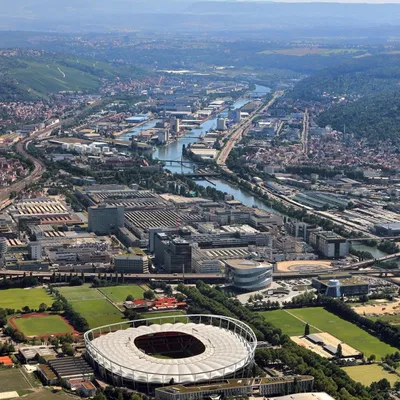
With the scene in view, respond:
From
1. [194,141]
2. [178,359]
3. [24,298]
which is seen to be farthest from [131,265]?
[194,141]

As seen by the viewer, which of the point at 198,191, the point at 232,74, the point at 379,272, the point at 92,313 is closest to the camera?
the point at 92,313

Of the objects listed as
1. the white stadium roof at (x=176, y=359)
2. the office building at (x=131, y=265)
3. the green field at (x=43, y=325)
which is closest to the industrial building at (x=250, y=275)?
the office building at (x=131, y=265)

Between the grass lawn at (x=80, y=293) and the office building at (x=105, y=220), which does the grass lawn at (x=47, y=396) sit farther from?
the office building at (x=105, y=220)

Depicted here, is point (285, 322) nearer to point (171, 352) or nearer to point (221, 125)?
point (171, 352)

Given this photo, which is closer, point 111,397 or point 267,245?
point 111,397

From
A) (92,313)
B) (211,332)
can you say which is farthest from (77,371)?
(92,313)

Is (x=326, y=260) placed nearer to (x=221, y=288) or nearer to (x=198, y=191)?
(x=221, y=288)
